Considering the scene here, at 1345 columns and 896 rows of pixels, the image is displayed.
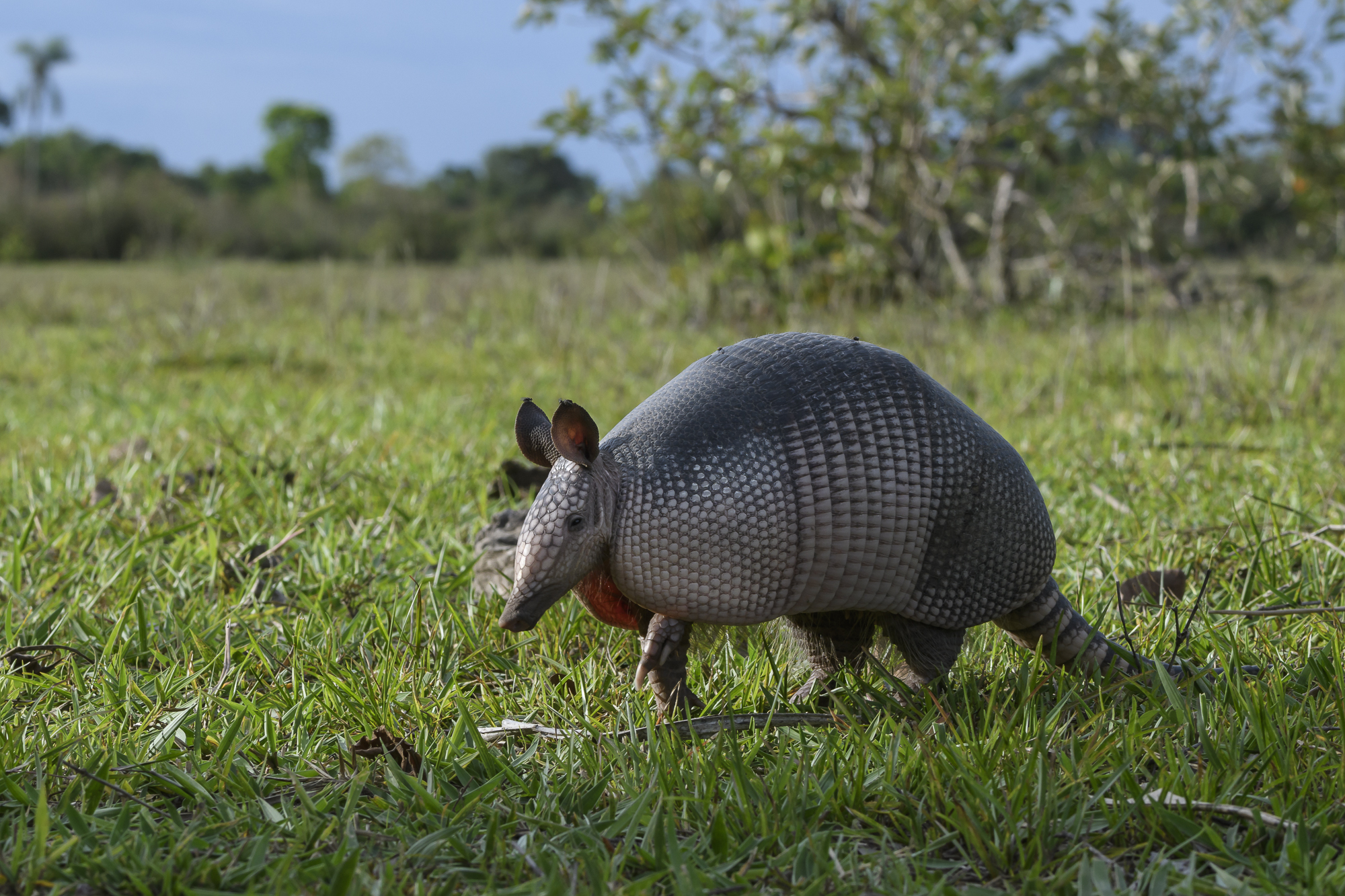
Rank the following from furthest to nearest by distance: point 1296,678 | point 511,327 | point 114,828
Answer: point 511,327, point 1296,678, point 114,828

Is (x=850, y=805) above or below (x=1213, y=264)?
below

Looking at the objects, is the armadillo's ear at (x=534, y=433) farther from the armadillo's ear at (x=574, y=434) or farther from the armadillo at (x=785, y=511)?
the armadillo's ear at (x=574, y=434)

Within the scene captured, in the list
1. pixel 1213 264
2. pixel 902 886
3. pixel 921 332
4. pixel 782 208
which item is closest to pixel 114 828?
pixel 902 886

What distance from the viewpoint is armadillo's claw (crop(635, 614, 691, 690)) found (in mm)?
2256

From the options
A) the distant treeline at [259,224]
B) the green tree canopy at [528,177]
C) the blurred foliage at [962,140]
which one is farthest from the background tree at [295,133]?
the blurred foliage at [962,140]

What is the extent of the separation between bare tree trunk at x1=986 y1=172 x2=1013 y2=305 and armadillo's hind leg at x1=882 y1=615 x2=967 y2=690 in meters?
6.82

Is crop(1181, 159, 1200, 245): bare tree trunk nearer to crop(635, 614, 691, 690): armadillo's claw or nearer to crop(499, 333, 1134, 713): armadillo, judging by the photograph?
crop(499, 333, 1134, 713): armadillo

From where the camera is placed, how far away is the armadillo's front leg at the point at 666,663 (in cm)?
226

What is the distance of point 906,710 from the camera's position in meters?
2.36

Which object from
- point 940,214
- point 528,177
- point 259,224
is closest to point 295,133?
point 528,177

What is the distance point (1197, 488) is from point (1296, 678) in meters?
1.69

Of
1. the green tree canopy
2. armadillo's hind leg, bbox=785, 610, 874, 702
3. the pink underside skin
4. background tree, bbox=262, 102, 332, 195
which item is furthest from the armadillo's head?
background tree, bbox=262, 102, 332, 195

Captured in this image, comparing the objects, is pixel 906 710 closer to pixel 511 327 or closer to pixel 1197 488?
pixel 1197 488

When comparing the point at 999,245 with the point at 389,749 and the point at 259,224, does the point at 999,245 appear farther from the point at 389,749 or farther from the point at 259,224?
the point at 259,224
